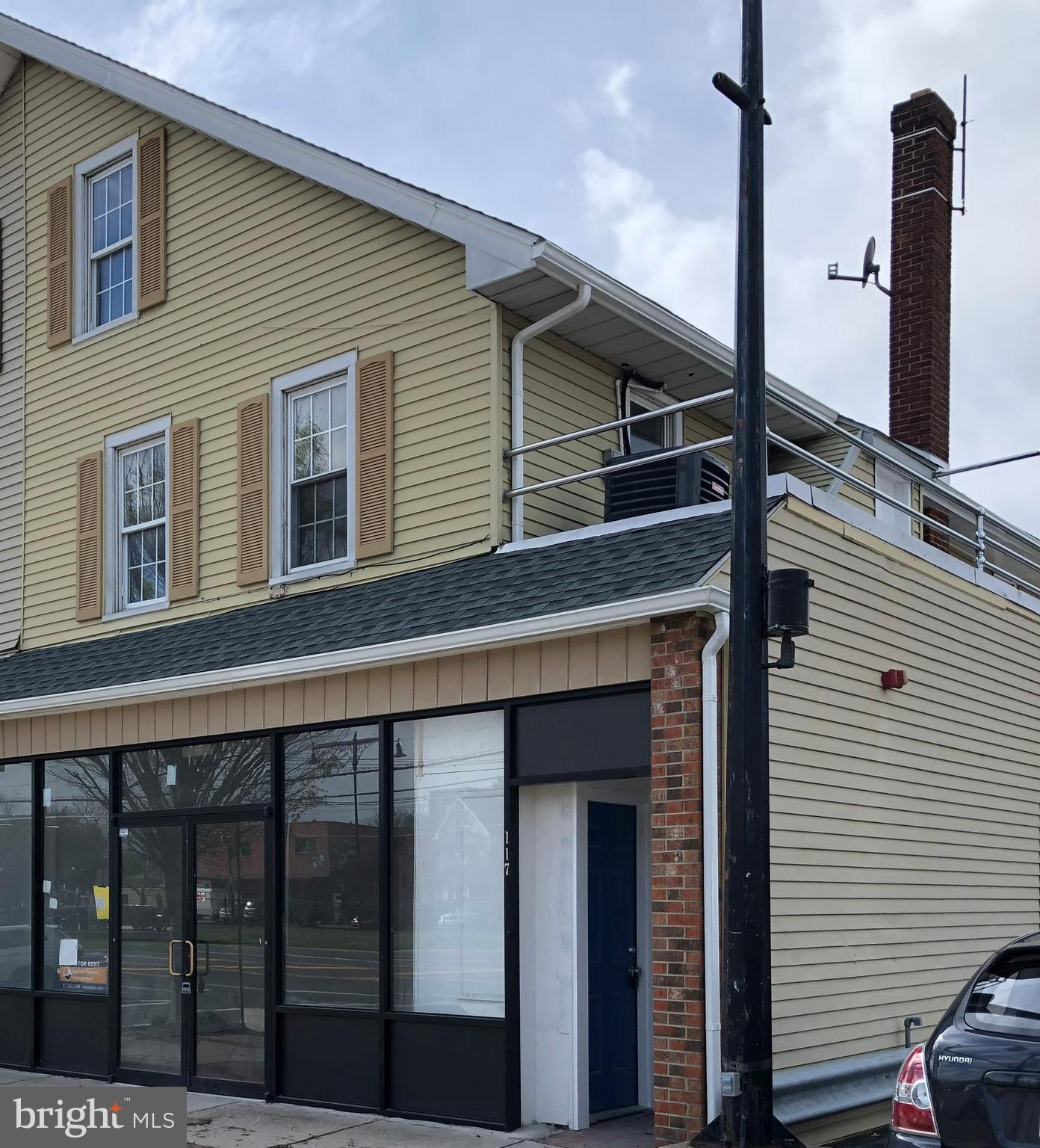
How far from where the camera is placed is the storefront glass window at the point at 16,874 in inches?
532

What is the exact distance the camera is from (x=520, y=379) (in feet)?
38.1

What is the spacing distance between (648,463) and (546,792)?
283 cm

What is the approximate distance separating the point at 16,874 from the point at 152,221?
648cm

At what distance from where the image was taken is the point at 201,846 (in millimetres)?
11930

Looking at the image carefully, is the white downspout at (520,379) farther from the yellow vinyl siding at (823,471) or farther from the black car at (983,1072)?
the black car at (983,1072)

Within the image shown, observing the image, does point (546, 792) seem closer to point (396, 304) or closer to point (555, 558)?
point (555, 558)

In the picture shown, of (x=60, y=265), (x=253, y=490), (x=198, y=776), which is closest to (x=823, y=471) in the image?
(x=253, y=490)

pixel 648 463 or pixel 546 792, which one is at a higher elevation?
pixel 648 463

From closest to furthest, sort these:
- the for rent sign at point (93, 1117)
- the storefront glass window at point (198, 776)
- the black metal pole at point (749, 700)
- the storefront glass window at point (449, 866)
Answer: the black metal pole at point (749, 700) → the for rent sign at point (93, 1117) → the storefront glass window at point (449, 866) → the storefront glass window at point (198, 776)

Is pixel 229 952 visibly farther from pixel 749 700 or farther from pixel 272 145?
pixel 272 145

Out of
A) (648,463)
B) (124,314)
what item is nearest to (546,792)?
(648,463)

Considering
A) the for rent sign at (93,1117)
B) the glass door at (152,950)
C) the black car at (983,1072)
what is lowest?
the for rent sign at (93,1117)

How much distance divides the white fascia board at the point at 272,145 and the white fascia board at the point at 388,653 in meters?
3.18

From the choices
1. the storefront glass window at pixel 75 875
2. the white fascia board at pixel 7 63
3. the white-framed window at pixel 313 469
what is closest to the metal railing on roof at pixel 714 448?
the white-framed window at pixel 313 469
